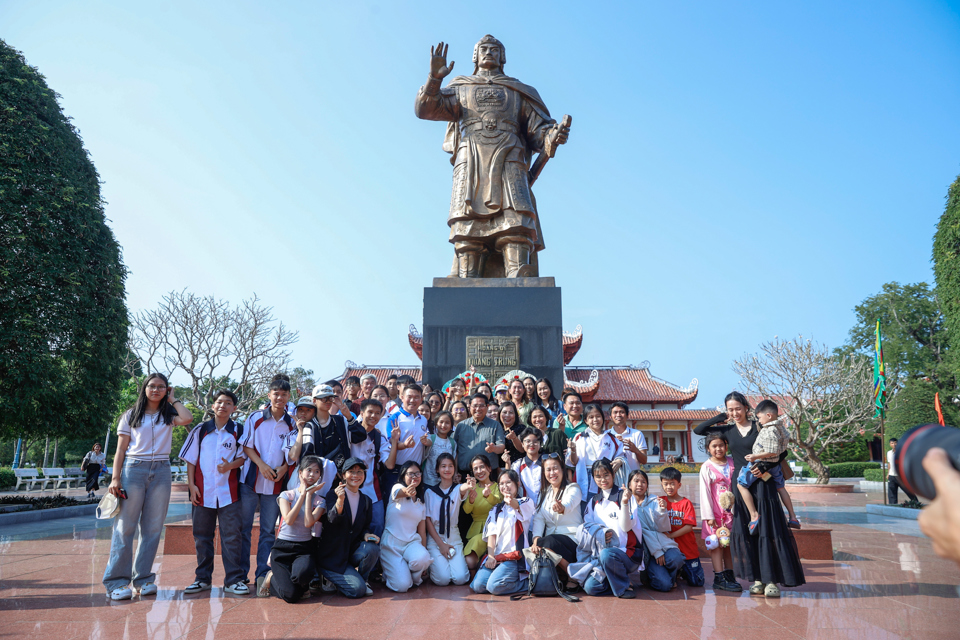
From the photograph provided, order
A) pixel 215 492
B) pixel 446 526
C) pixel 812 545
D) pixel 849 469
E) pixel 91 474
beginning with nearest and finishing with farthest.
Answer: pixel 215 492, pixel 446 526, pixel 812 545, pixel 91 474, pixel 849 469

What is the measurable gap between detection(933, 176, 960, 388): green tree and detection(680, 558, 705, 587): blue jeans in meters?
12.3

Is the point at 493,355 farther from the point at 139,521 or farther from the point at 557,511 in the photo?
the point at 139,521

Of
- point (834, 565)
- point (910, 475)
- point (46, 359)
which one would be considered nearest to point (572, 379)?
point (46, 359)

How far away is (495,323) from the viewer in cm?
787

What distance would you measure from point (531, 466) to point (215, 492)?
2.18 m

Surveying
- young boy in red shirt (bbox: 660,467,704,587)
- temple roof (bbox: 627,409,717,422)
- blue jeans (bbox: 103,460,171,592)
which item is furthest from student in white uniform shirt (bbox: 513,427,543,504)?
temple roof (bbox: 627,409,717,422)

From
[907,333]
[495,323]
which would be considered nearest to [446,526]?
[495,323]

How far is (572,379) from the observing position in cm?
2694

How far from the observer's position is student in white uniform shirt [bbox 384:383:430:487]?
4.75 metres

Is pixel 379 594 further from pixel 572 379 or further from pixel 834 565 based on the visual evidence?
pixel 572 379

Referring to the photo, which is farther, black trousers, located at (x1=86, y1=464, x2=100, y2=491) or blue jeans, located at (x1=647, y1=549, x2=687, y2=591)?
black trousers, located at (x1=86, y1=464, x2=100, y2=491)

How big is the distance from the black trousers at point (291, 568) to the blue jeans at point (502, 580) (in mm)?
1052

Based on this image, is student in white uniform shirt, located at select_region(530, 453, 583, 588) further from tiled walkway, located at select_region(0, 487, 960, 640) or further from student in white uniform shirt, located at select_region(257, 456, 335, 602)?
student in white uniform shirt, located at select_region(257, 456, 335, 602)

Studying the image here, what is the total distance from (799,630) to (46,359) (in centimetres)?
1090
